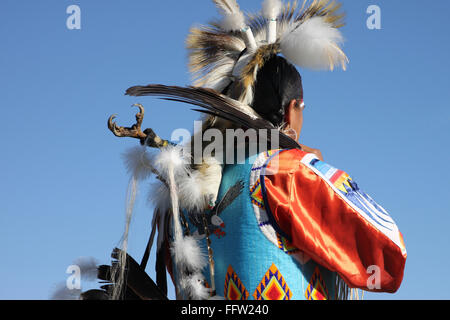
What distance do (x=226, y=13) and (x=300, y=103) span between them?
0.72m

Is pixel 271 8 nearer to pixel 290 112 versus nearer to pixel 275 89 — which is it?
pixel 275 89

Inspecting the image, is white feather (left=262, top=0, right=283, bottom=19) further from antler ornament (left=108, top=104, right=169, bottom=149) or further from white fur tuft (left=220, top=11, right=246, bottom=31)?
antler ornament (left=108, top=104, right=169, bottom=149)

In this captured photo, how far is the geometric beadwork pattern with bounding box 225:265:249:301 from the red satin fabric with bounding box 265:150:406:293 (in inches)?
12.9

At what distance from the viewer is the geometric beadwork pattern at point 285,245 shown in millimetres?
3332

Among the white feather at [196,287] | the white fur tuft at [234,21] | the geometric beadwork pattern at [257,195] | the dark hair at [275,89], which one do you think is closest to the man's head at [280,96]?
the dark hair at [275,89]

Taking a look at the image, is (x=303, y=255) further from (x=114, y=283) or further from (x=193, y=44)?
(x=193, y=44)

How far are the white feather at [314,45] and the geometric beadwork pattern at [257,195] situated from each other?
31.4 inches

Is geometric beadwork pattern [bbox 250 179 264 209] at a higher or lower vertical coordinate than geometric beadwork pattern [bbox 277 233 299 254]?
higher

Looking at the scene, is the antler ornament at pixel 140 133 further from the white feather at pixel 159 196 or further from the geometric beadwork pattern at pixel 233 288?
the geometric beadwork pattern at pixel 233 288

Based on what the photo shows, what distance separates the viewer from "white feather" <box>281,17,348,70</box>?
12.3 feet

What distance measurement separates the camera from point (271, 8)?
404cm

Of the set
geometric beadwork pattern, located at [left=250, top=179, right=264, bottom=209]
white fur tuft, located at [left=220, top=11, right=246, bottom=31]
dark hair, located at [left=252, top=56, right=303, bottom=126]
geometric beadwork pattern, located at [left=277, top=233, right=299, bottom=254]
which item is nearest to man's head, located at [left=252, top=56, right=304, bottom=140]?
dark hair, located at [left=252, top=56, right=303, bottom=126]
